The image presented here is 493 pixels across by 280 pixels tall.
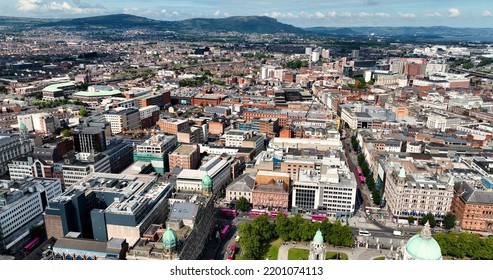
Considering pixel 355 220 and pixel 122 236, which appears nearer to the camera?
pixel 122 236

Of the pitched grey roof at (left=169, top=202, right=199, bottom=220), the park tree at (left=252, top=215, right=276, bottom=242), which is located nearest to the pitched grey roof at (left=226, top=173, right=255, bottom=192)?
the park tree at (left=252, top=215, right=276, bottom=242)

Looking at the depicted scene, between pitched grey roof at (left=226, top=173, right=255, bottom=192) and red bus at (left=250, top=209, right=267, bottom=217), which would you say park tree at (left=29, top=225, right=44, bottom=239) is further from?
red bus at (left=250, top=209, right=267, bottom=217)

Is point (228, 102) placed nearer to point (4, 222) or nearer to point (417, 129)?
point (417, 129)

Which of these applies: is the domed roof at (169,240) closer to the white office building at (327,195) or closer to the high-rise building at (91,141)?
the white office building at (327,195)
